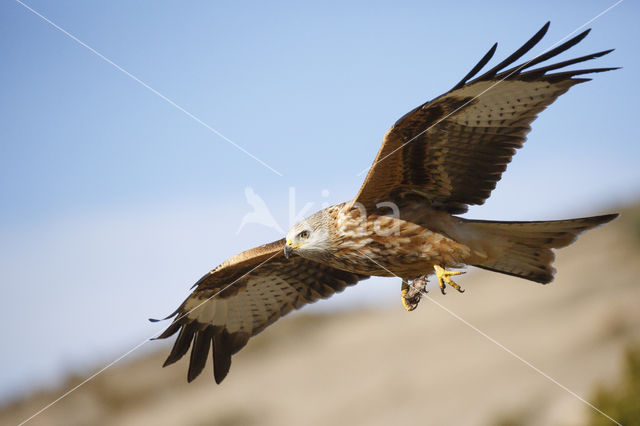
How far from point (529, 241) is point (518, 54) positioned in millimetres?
1968

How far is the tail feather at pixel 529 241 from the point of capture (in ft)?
21.3

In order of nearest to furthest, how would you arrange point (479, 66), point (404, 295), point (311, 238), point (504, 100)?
1. point (479, 66)
2. point (504, 100)
3. point (311, 238)
4. point (404, 295)

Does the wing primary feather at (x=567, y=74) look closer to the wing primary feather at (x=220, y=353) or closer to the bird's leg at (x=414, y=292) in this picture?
the bird's leg at (x=414, y=292)

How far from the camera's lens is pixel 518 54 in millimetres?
5762

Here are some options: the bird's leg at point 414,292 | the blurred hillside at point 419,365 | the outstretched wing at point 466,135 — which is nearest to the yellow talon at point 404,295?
the bird's leg at point 414,292

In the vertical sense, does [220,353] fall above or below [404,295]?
below

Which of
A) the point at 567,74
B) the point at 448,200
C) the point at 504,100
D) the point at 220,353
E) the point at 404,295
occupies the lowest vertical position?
the point at 220,353

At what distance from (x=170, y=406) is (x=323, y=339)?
9.72m

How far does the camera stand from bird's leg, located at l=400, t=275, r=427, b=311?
703cm

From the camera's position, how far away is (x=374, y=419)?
89.6 feet

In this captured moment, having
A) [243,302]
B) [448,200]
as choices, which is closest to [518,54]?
[448,200]

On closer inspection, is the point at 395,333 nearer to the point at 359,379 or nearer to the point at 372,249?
the point at 359,379

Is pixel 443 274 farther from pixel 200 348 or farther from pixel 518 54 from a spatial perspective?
pixel 200 348

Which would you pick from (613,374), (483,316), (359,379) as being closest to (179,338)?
(613,374)
